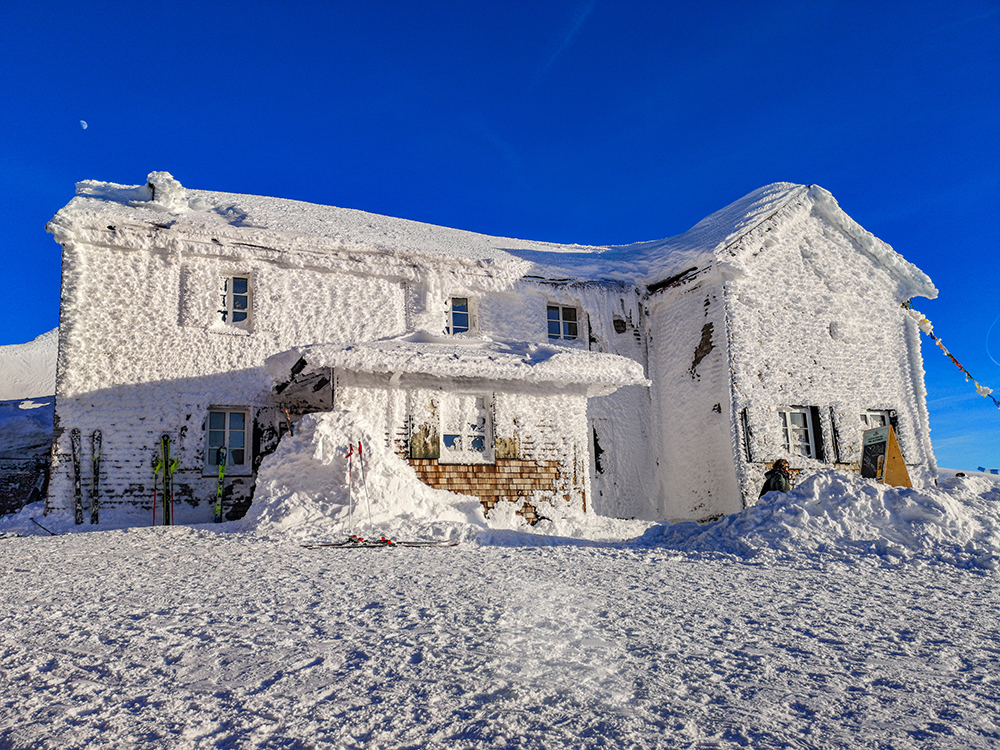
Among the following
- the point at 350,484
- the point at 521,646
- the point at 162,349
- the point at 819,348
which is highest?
the point at 162,349

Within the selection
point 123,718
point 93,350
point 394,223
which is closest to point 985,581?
point 123,718

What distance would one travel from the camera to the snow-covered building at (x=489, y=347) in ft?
34.2

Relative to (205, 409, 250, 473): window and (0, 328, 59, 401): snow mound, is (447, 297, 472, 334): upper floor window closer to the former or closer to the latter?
(205, 409, 250, 473): window

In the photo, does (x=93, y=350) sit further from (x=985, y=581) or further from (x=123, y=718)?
(x=985, y=581)

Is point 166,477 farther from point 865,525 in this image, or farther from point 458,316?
point 865,525

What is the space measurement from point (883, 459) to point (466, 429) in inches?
333

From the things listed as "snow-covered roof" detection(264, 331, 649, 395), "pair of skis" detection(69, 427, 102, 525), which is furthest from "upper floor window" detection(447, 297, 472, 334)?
"pair of skis" detection(69, 427, 102, 525)

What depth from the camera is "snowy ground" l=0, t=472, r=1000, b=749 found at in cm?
256

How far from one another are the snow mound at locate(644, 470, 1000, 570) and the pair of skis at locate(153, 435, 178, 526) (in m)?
8.31

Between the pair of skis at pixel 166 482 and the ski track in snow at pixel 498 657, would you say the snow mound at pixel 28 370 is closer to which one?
the pair of skis at pixel 166 482

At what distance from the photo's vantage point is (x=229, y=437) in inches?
465

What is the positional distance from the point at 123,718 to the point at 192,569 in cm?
353

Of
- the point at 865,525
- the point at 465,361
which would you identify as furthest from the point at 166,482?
the point at 865,525

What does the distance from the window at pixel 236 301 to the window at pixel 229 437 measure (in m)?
1.80
